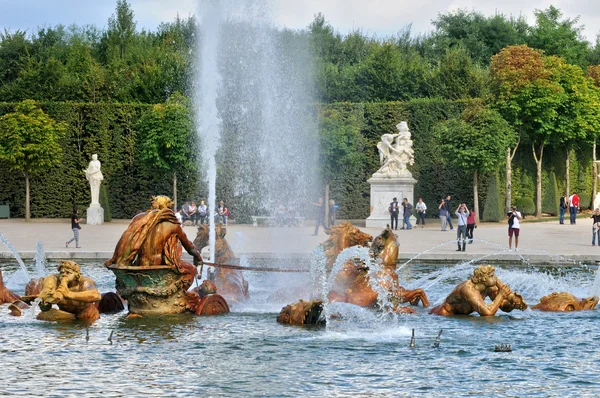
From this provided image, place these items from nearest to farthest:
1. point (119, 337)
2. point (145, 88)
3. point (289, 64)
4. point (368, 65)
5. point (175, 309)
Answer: point (119, 337), point (175, 309), point (289, 64), point (145, 88), point (368, 65)

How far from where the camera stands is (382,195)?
1597 inches

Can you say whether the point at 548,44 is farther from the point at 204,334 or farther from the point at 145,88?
the point at 204,334

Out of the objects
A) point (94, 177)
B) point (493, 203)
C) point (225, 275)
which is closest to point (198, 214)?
point (94, 177)

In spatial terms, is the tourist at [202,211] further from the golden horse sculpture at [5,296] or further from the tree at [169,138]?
the golden horse sculpture at [5,296]

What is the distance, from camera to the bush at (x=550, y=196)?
49.1m

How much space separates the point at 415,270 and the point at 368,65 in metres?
35.4

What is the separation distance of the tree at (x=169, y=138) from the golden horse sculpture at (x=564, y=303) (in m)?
28.4

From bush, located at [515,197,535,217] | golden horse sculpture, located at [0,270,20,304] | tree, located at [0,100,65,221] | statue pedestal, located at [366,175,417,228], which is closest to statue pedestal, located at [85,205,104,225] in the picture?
tree, located at [0,100,65,221]

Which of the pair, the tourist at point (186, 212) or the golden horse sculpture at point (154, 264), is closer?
the golden horse sculpture at point (154, 264)

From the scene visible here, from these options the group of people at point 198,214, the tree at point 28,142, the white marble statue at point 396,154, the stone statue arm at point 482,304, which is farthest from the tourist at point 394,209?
the stone statue arm at point 482,304

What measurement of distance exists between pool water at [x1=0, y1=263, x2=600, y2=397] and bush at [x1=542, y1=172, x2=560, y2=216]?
34.6 m

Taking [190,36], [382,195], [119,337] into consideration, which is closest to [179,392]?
[119,337]

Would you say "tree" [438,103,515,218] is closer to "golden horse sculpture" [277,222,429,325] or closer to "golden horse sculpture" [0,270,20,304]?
"golden horse sculpture" [277,222,429,325]

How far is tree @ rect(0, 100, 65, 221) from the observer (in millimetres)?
42281
